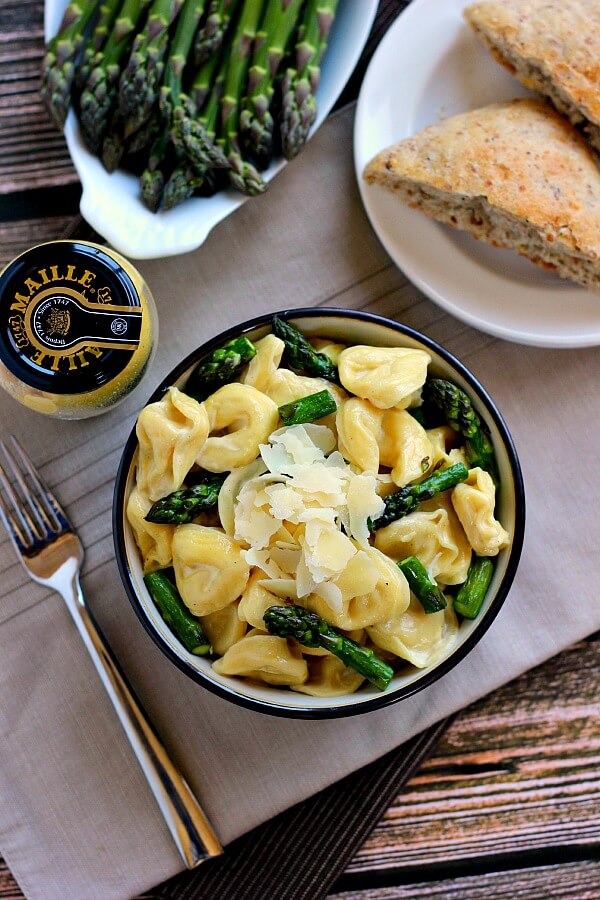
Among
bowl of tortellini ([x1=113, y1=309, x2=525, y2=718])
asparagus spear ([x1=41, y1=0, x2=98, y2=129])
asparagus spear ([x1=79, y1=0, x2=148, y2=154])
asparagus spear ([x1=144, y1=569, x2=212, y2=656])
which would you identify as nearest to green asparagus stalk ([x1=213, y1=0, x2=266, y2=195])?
asparagus spear ([x1=79, y1=0, x2=148, y2=154])

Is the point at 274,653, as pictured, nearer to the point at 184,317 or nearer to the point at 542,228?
the point at 184,317

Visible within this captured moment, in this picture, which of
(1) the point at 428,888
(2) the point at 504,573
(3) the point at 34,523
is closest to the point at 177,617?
(3) the point at 34,523

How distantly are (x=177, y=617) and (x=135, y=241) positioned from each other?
3.28ft

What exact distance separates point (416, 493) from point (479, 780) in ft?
3.74

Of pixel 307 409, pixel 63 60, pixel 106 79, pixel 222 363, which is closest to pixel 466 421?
pixel 307 409

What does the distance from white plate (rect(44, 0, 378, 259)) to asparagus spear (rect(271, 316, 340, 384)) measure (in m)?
0.39

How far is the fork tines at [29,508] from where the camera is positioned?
2.05 meters

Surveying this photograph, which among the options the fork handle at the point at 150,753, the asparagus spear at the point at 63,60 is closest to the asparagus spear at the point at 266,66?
the asparagus spear at the point at 63,60

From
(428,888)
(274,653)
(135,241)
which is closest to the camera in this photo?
(274,653)

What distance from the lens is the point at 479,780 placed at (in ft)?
7.64

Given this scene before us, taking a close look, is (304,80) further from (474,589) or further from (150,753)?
(150,753)

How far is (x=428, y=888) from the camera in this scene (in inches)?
93.2

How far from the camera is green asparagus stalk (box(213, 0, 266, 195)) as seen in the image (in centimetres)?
206

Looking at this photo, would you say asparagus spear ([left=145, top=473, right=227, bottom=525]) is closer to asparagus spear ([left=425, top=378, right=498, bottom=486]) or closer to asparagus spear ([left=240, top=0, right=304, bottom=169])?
asparagus spear ([left=425, top=378, right=498, bottom=486])
